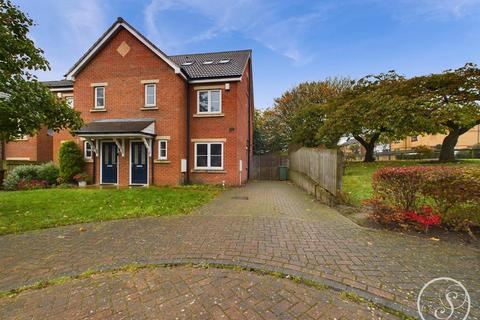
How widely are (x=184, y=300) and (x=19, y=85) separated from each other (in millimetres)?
7175

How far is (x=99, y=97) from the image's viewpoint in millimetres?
14195

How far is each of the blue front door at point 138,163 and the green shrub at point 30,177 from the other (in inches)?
180

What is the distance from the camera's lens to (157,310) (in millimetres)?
2670

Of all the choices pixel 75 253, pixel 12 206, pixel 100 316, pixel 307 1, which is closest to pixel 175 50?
pixel 307 1

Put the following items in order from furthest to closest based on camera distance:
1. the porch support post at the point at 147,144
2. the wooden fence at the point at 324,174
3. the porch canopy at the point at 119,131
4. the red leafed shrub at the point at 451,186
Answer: the porch support post at the point at 147,144
the porch canopy at the point at 119,131
the wooden fence at the point at 324,174
the red leafed shrub at the point at 451,186

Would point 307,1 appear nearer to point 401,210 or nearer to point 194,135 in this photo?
point 194,135

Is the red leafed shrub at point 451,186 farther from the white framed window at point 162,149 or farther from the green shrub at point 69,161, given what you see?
the green shrub at point 69,161

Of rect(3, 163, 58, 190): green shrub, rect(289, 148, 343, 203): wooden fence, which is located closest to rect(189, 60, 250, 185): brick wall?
rect(289, 148, 343, 203): wooden fence

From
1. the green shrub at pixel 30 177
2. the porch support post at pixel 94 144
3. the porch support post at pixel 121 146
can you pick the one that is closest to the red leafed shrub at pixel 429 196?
the porch support post at pixel 121 146

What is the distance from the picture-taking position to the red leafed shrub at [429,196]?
4.85 m

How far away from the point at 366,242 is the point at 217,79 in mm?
11650

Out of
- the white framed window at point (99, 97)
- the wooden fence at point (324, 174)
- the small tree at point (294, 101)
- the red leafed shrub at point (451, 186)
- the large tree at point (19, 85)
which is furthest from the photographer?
the small tree at point (294, 101)

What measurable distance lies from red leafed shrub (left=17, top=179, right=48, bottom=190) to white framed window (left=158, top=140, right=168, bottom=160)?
6394 millimetres

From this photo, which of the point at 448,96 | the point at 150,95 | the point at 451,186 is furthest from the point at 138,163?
the point at 448,96
